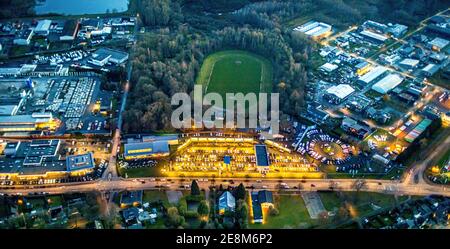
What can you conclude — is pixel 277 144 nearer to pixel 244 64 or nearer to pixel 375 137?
pixel 375 137

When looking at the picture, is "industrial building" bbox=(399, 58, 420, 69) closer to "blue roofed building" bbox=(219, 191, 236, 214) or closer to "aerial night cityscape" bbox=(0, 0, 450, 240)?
"aerial night cityscape" bbox=(0, 0, 450, 240)

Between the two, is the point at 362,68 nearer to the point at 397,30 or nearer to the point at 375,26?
the point at 397,30

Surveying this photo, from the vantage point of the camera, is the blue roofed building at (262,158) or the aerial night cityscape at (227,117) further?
the blue roofed building at (262,158)

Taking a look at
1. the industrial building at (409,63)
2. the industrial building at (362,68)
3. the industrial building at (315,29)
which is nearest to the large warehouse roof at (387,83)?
the industrial building at (362,68)

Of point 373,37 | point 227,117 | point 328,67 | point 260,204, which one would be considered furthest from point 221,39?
point 260,204

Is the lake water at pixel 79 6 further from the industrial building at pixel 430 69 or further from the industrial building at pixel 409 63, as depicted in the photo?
the industrial building at pixel 430 69
